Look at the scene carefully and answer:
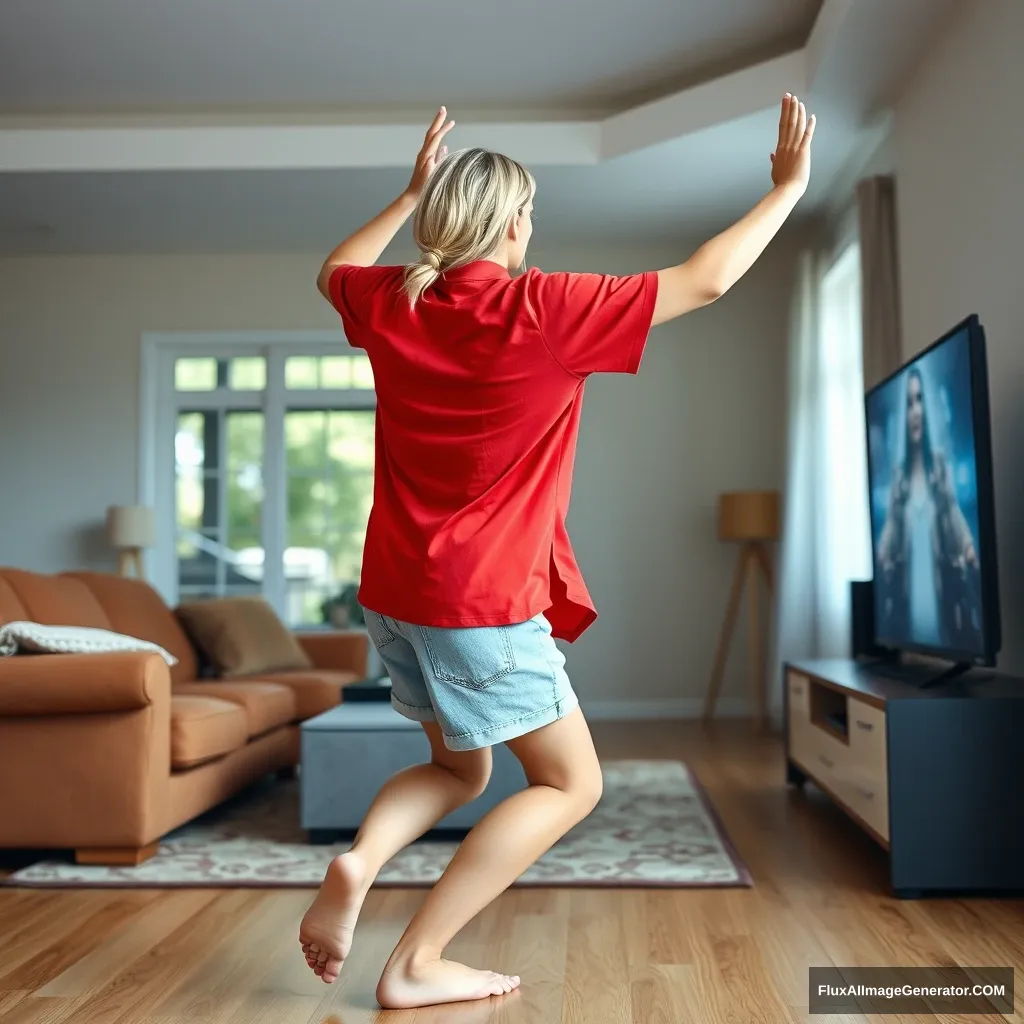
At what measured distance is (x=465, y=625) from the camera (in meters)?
1.72

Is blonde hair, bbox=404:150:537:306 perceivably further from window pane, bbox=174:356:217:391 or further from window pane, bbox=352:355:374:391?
window pane, bbox=174:356:217:391

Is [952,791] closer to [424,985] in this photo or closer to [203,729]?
[424,985]

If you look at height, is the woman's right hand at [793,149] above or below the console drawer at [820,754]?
above

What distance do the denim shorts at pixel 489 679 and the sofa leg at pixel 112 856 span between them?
167 centimetres

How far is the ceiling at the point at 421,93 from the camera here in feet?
14.8

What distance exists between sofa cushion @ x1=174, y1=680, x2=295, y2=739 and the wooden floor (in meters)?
1.14

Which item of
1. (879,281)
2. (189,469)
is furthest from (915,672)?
(189,469)

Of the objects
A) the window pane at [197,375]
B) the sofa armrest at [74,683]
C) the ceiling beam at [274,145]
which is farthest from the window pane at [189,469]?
the sofa armrest at [74,683]

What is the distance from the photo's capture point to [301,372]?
A: 7176mm

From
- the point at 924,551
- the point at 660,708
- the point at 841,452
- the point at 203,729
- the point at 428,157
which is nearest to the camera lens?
the point at 428,157

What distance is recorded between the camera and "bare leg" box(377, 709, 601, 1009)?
1.81 meters

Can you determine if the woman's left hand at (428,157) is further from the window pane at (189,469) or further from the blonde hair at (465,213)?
the window pane at (189,469)

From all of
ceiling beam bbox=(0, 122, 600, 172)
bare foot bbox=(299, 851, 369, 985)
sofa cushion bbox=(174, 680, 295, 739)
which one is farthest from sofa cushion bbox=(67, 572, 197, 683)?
bare foot bbox=(299, 851, 369, 985)

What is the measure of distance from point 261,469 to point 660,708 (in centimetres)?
279
